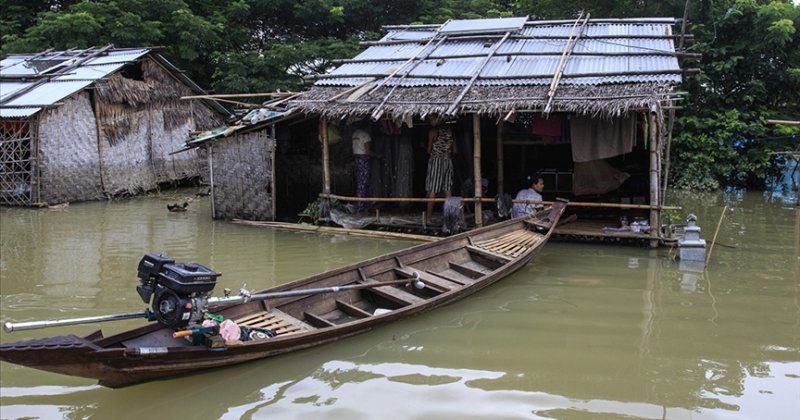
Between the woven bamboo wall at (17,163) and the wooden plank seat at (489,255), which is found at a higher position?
the woven bamboo wall at (17,163)

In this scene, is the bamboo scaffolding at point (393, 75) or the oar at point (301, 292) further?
the bamboo scaffolding at point (393, 75)

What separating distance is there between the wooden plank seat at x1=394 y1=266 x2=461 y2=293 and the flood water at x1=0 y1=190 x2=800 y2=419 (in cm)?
22

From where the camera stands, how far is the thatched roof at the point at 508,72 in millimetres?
9438

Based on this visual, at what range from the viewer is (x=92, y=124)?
15.0 metres

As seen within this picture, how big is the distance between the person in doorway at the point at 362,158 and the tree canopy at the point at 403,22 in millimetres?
8358

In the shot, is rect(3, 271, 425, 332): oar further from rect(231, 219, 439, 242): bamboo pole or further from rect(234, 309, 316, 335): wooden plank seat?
rect(231, 219, 439, 242): bamboo pole

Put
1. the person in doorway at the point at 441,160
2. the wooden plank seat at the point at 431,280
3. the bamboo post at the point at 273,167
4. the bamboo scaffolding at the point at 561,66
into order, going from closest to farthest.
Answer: the wooden plank seat at the point at 431,280 → the bamboo scaffolding at the point at 561,66 → the person in doorway at the point at 441,160 → the bamboo post at the point at 273,167

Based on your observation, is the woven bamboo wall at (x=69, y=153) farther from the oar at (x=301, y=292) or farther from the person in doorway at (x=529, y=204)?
the oar at (x=301, y=292)

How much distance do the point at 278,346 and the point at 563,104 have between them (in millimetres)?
5972

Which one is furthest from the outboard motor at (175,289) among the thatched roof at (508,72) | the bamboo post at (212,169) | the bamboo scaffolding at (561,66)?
the bamboo post at (212,169)

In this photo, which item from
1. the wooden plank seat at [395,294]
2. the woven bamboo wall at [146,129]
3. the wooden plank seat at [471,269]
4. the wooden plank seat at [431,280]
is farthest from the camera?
the woven bamboo wall at [146,129]

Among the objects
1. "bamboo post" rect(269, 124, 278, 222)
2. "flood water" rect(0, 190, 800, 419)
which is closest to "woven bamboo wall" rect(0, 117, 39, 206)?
"flood water" rect(0, 190, 800, 419)


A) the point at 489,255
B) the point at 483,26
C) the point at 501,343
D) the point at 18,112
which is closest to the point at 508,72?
the point at 483,26

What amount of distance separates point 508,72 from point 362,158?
2956mm
